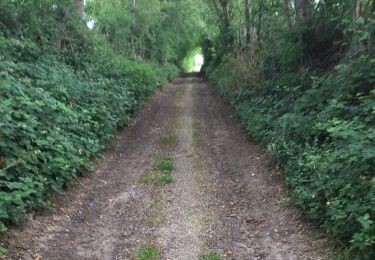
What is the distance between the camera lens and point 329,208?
16.9 ft

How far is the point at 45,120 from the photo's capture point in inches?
296

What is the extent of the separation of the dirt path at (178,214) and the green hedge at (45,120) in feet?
1.35

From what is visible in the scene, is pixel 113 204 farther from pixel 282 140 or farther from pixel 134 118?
pixel 134 118

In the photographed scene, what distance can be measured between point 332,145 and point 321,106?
1707 mm

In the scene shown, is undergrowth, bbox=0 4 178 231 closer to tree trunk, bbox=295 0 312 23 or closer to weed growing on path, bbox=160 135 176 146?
weed growing on path, bbox=160 135 176 146

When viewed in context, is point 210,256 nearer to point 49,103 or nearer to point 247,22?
point 49,103

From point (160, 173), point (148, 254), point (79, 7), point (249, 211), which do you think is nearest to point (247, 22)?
point (79, 7)

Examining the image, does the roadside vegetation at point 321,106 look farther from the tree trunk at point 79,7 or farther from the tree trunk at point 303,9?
the tree trunk at point 79,7

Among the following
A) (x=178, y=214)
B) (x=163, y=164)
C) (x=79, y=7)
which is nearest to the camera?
(x=178, y=214)

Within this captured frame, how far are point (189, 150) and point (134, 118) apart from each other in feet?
15.6

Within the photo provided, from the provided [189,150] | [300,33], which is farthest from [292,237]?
[300,33]

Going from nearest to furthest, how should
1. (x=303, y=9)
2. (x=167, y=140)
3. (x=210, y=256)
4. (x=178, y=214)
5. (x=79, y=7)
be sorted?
(x=210, y=256), (x=178, y=214), (x=167, y=140), (x=303, y=9), (x=79, y=7)

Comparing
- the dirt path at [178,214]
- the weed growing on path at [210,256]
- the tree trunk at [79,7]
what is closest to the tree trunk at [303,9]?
the dirt path at [178,214]

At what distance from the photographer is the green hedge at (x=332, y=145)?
184 inches
